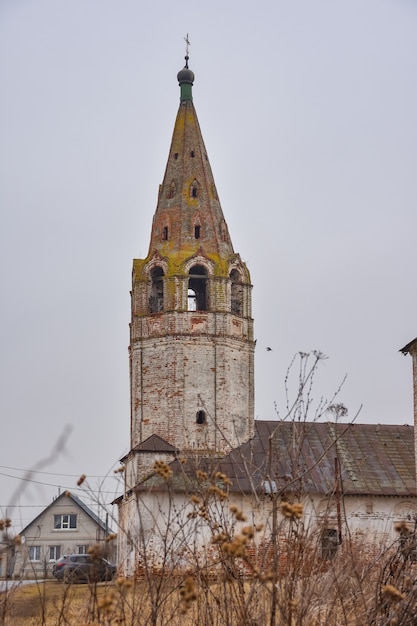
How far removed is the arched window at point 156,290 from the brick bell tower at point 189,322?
0.03 meters

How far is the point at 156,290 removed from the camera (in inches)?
1240

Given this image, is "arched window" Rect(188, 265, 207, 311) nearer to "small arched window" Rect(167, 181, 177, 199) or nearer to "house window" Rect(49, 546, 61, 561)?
"small arched window" Rect(167, 181, 177, 199)

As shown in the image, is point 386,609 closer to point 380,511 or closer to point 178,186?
point 380,511

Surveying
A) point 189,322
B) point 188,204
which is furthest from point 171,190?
point 189,322

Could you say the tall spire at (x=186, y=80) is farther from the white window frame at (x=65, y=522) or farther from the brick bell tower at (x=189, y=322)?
the white window frame at (x=65, y=522)

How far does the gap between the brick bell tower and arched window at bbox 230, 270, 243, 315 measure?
0.12ft

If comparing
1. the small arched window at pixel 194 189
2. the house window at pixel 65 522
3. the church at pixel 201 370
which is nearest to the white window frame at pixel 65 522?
the house window at pixel 65 522

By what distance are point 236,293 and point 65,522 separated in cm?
2210

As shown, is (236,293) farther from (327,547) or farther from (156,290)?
(327,547)

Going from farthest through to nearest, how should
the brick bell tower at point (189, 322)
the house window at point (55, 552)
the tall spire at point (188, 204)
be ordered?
the house window at point (55, 552), the tall spire at point (188, 204), the brick bell tower at point (189, 322)

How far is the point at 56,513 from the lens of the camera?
4847cm

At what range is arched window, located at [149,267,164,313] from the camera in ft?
103

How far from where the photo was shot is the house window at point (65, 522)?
48.3m

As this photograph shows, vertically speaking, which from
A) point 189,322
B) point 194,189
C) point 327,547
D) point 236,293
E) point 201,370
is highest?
point 194,189
